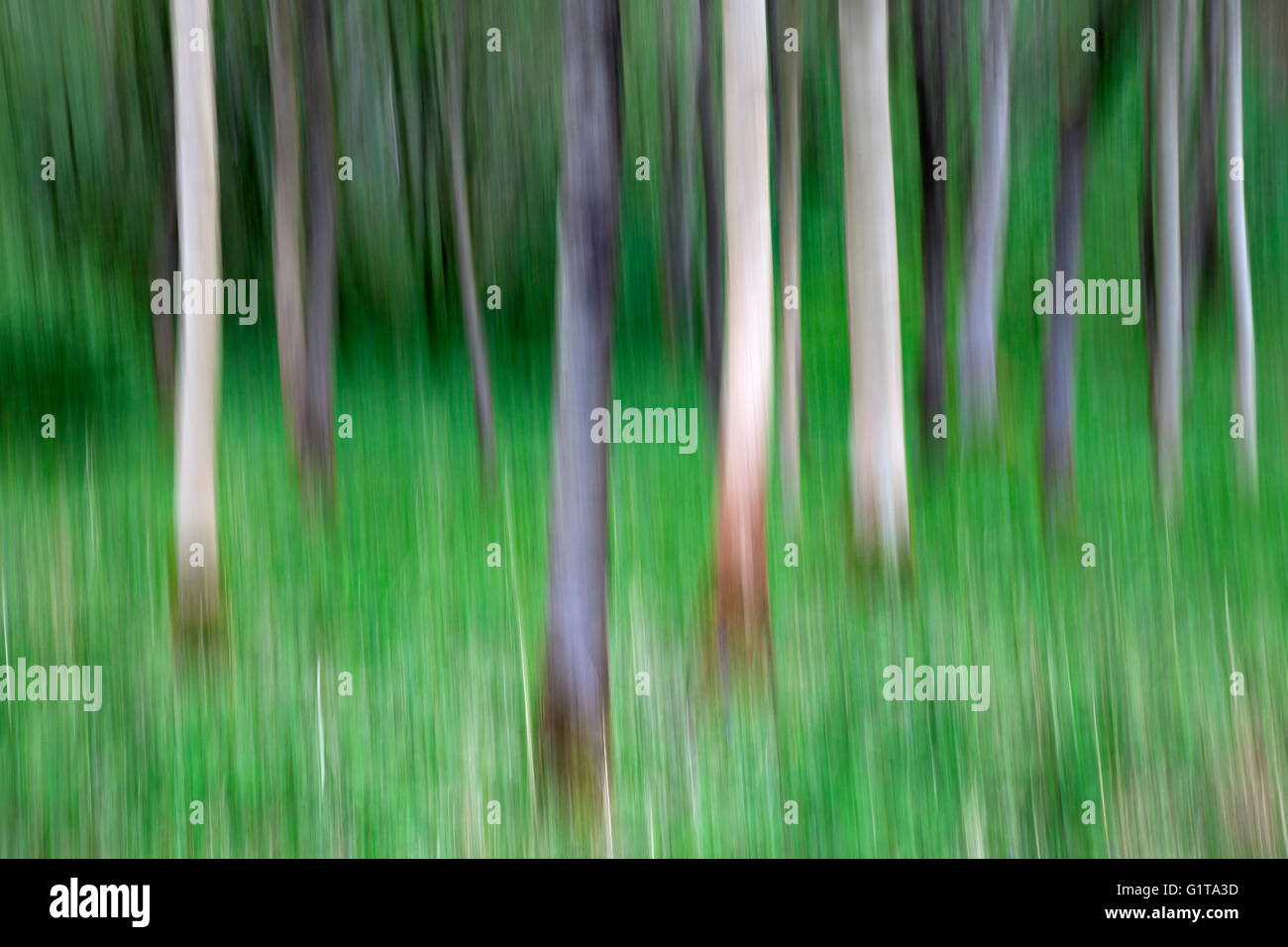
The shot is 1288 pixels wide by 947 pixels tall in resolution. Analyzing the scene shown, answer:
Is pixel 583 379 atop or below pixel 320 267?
below

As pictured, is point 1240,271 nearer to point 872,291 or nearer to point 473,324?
point 872,291

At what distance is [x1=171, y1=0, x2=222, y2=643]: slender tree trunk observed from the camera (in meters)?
2.55

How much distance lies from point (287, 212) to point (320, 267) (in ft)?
0.51

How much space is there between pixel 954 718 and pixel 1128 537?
59cm

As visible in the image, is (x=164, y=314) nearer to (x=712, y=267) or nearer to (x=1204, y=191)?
(x=712, y=267)

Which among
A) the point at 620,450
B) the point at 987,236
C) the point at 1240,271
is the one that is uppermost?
the point at 987,236

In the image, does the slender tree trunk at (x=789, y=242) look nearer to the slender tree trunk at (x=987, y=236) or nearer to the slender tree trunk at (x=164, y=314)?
the slender tree trunk at (x=987, y=236)

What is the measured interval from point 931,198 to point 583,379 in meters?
0.94

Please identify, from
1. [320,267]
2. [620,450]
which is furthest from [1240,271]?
[320,267]

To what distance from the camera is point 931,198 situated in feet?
8.56

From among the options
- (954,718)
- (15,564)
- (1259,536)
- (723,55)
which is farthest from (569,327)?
(1259,536)

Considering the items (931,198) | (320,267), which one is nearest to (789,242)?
(931,198)

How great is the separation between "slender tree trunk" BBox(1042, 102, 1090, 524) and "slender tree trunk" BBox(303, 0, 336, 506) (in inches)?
66.6
